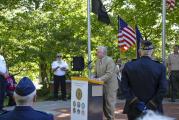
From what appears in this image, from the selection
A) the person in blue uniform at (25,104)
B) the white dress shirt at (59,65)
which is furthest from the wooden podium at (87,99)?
the white dress shirt at (59,65)

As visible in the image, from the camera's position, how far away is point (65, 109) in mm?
14031

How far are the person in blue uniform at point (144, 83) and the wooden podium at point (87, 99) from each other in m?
3.00

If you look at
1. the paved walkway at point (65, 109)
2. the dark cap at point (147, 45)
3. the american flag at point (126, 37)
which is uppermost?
the american flag at point (126, 37)

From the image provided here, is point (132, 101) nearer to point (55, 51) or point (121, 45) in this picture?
point (121, 45)

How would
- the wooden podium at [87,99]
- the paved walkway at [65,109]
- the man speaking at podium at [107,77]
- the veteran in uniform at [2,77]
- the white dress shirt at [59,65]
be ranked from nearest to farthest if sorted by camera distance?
the wooden podium at [87,99] → the veteran in uniform at [2,77] → the man speaking at podium at [107,77] → the paved walkway at [65,109] → the white dress shirt at [59,65]

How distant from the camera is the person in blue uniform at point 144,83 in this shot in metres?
6.27

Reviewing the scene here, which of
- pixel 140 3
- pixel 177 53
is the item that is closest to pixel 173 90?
pixel 177 53

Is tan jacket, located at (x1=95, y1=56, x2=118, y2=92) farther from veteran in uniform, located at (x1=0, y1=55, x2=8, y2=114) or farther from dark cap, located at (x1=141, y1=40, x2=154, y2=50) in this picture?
dark cap, located at (x1=141, y1=40, x2=154, y2=50)

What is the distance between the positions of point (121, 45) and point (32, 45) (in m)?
6.85

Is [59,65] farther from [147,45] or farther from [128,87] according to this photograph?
[147,45]

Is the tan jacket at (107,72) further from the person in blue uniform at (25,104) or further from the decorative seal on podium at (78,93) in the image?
the person in blue uniform at (25,104)

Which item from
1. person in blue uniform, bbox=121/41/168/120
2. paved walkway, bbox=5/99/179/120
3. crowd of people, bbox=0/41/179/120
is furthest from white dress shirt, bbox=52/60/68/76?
person in blue uniform, bbox=121/41/168/120

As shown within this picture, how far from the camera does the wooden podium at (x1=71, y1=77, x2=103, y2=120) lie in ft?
30.6

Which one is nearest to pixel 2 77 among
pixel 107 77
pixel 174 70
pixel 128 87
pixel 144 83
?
pixel 107 77
